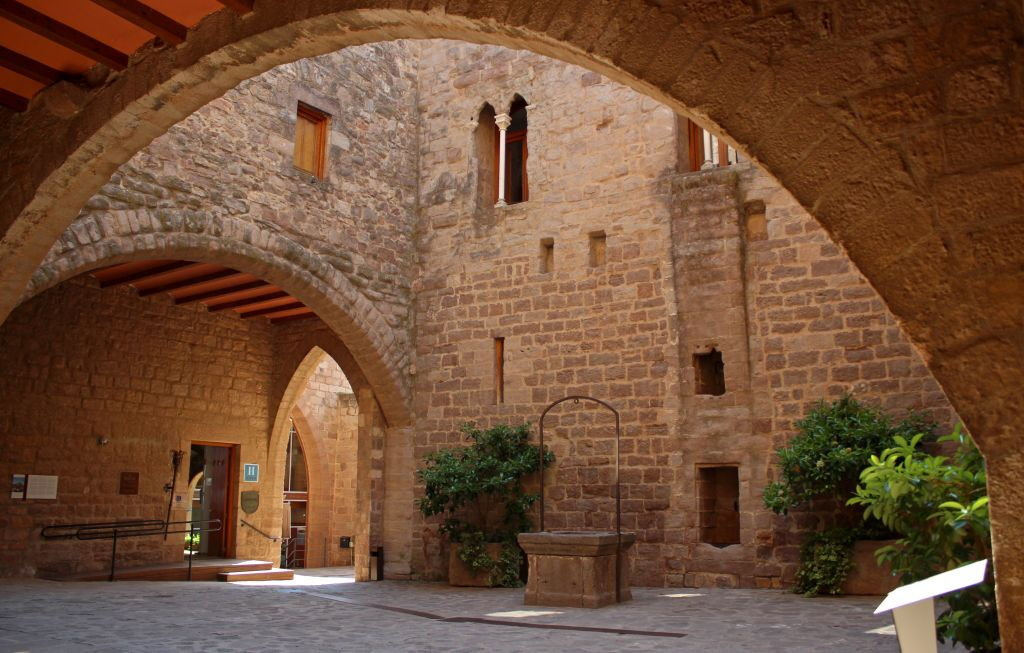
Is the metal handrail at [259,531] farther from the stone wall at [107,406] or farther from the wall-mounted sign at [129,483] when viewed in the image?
the wall-mounted sign at [129,483]

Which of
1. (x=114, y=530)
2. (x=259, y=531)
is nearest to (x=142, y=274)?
(x=114, y=530)

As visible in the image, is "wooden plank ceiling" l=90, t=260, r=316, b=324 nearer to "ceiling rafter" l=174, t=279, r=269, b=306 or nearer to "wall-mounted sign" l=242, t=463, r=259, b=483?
"ceiling rafter" l=174, t=279, r=269, b=306

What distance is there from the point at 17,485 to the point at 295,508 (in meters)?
8.61

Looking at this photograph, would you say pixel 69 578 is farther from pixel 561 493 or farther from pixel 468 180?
pixel 468 180

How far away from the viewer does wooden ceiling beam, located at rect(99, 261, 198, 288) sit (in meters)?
10.6

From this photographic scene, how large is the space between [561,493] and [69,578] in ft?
19.5

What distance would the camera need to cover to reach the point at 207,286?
11523 millimetres

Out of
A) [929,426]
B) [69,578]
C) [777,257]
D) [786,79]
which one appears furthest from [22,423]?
[786,79]

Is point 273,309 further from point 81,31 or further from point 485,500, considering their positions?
point 81,31

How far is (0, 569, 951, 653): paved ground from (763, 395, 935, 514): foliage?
36.2 inches

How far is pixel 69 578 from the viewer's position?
408 inches

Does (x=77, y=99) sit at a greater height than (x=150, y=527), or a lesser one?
greater

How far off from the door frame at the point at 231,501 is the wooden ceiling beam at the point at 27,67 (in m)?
8.93

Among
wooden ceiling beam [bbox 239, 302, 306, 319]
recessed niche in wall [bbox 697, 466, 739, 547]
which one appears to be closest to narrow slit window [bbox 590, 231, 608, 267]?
recessed niche in wall [bbox 697, 466, 739, 547]
